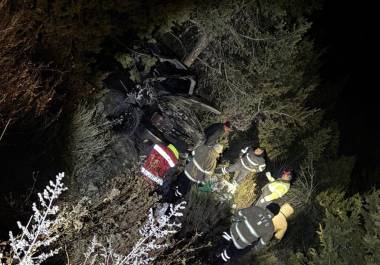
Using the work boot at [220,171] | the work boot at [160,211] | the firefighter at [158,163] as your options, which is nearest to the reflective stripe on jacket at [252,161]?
the work boot at [220,171]

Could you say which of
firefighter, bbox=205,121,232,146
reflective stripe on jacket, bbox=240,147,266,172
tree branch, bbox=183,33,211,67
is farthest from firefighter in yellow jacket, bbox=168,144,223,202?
tree branch, bbox=183,33,211,67

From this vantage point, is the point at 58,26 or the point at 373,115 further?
the point at 373,115

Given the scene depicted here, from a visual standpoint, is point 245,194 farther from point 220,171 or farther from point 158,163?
point 158,163

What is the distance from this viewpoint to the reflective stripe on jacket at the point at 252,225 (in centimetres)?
786

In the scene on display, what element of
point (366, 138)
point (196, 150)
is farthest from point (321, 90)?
point (196, 150)

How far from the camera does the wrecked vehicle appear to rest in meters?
8.38

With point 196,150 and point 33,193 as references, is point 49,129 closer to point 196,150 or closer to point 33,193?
point 33,193

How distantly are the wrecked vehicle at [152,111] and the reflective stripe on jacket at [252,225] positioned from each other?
180 cm

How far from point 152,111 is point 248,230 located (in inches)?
120

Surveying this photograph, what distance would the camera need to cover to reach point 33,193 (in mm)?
6086

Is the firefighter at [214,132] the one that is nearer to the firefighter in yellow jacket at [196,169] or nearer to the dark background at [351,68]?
the firefighter in yellow jacket at [196,169]

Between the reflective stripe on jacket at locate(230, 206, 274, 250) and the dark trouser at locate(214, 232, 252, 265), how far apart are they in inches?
9.5

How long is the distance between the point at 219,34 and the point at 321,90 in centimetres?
1100

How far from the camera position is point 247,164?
10789 mm
